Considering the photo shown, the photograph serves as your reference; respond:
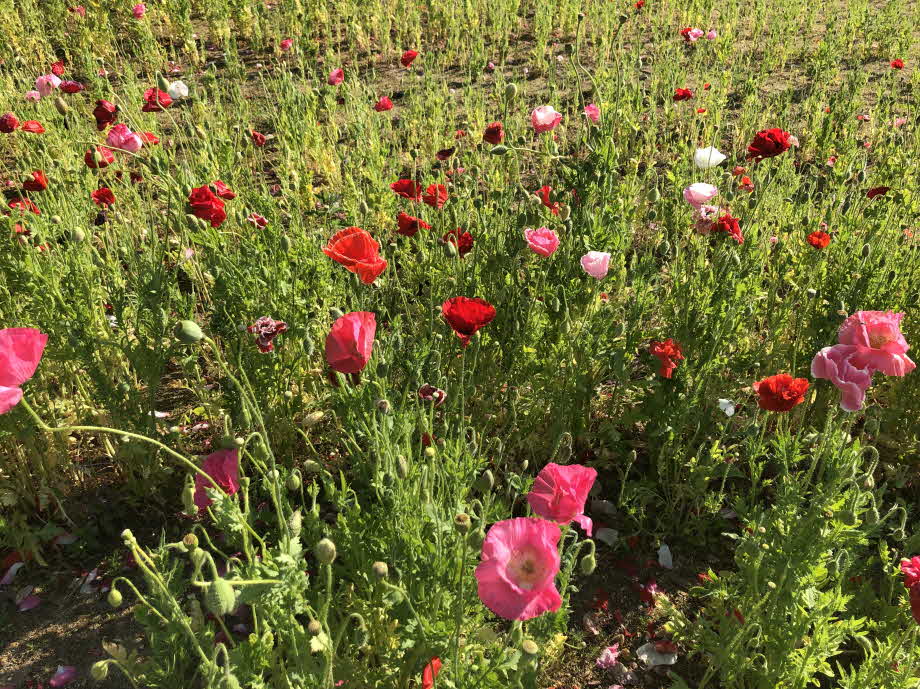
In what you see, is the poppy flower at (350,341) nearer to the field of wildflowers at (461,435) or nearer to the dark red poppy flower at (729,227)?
the field of wildflowers at (461,435)

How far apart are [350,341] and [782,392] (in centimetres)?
119

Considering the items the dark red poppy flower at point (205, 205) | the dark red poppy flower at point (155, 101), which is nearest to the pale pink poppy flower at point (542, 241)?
the dark red poppy flower at point (205, 205)

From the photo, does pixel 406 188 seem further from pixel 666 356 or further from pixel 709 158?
pixel 709 158

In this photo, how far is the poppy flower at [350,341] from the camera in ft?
5.13

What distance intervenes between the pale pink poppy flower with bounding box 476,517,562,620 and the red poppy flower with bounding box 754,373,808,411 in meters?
0.93

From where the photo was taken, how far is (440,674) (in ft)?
5.35

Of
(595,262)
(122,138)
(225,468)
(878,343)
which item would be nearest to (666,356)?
(595,262)

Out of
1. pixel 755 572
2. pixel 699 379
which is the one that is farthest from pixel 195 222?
pixel 755 572

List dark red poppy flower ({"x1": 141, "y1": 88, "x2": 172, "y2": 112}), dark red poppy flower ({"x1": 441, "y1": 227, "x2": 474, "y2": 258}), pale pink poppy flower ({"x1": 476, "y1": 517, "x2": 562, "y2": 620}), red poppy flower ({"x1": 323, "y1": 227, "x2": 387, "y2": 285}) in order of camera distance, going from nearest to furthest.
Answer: pale pink poppy flower ({"x1": 476, "y1": 517, "x2": 562, "y2": 620}) < red poppy flower ({"x1": 323, "y1": 227, "x2": 387, "y2": 285}) < dark red poppy flower ({"x1": 441, "y1": 227, "x2": 474, "y2": 258}) < dark red poppy flower ({"x1": 141, "y1": 88, "x2": 172, "y2": 112})

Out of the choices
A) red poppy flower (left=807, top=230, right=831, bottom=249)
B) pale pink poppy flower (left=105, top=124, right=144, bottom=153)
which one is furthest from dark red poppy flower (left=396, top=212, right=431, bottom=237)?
red poppy flower (left=807, top=230, right=831, bottom=249)

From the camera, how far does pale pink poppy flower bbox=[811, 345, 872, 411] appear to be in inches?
64.4

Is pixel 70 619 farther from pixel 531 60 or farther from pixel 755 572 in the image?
pixel 531 60

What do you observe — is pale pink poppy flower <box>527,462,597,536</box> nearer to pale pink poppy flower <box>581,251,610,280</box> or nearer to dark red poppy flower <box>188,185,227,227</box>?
pale pink poppy flower <box>581,251,610,280</box>

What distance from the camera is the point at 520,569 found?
1.32 metres
